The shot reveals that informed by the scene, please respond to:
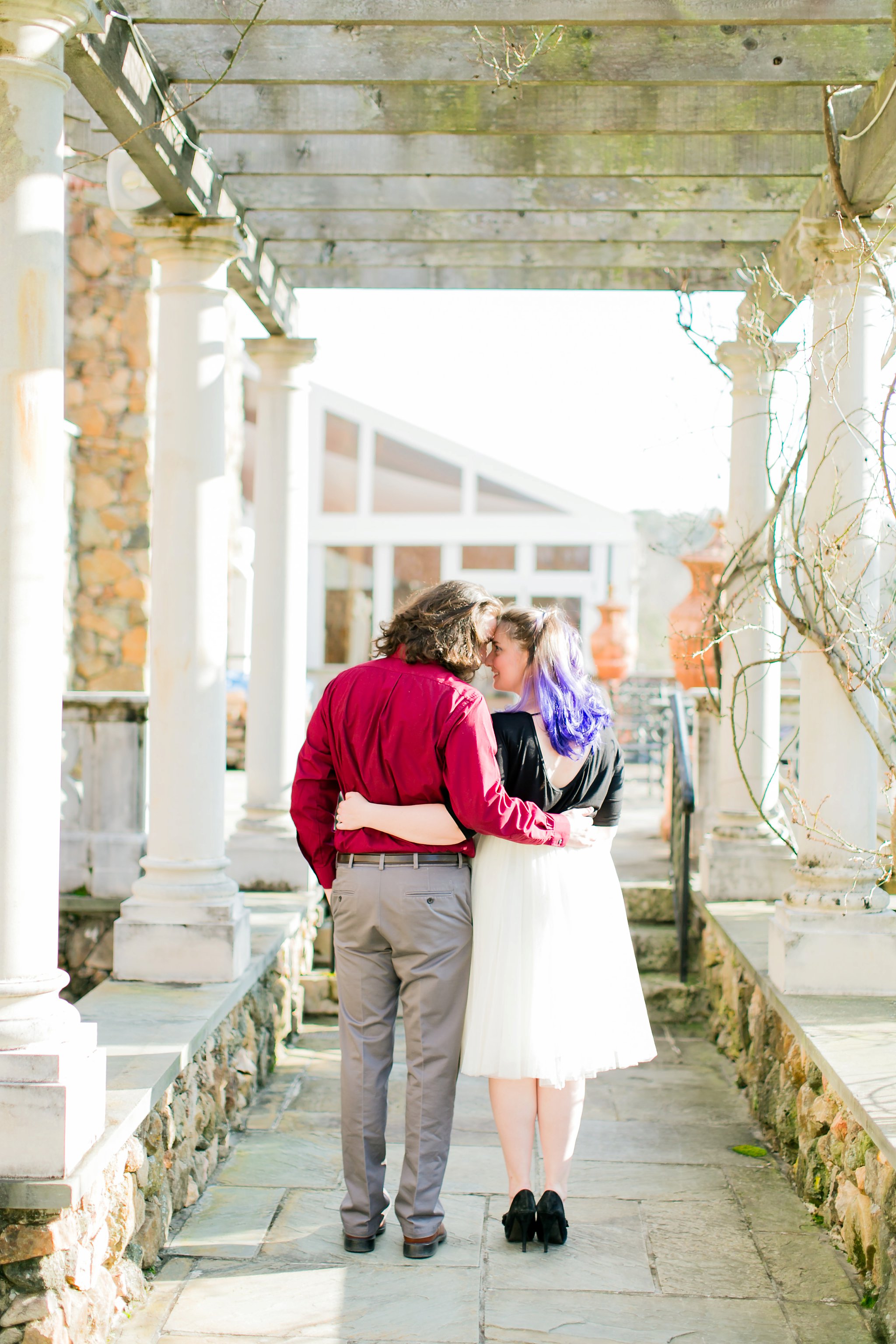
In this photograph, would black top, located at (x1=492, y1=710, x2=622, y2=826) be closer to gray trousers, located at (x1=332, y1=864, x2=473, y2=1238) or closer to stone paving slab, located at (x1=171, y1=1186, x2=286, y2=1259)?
gray trousers, located at (x1=332, y1=864, x2=473, y2=1238)

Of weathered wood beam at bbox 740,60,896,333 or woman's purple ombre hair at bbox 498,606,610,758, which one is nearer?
woman's purple ombre hair at bbox 498,606,610,758

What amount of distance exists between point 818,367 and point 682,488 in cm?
212

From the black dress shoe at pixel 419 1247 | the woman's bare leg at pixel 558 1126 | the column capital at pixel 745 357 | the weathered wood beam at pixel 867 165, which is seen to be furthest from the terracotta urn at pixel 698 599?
the black dress shoe at pixel 419 1247

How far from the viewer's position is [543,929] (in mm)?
3070

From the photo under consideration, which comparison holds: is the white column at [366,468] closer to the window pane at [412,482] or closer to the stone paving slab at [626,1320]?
the window pane at [412,482]

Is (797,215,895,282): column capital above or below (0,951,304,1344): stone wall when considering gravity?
above

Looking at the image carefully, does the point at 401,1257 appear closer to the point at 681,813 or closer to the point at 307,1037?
the point at 307,1037

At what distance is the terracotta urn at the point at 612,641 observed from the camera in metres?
12.8

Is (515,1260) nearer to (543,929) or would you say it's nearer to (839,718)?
(543,929)

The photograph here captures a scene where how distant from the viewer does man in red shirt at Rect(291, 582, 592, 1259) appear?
297 cm

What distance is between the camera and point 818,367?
4.41m

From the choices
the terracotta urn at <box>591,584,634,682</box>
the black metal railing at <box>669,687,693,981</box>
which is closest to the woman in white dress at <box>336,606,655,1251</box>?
the black metal railing at <box>669,687,693,981</box>

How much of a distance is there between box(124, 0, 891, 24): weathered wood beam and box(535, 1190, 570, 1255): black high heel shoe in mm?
3114

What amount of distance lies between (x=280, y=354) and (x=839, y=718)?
11.0 feet
